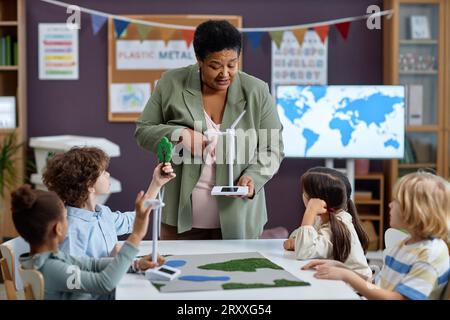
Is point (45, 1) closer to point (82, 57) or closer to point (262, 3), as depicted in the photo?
point (82, 57)

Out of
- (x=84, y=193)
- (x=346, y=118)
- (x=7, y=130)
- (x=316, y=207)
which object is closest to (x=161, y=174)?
(x=84, y=193)

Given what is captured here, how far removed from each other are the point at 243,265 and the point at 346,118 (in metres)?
2.87

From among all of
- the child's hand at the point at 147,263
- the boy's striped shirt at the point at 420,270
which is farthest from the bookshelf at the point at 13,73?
the boy's striped shirt at the point at 420,270

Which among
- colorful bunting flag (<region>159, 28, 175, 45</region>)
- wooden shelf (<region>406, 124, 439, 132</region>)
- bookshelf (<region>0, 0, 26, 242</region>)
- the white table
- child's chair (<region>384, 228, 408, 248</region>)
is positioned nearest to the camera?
the white table

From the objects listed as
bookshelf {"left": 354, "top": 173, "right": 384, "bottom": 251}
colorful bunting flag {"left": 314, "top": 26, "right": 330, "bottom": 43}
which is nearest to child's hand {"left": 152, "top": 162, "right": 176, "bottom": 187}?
bookshelf {"left": 354, "top": 173, "right": 384, "bottom": 251}

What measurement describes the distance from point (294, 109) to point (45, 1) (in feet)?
6.40

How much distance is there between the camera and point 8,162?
15.2 ft

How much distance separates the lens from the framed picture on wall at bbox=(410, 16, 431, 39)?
4832 mm

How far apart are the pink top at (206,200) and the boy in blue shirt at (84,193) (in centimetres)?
33

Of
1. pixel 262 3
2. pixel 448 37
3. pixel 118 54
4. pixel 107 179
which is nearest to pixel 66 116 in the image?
pixel 118 54

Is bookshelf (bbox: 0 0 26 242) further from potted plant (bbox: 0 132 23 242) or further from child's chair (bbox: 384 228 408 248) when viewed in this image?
child's chair (bbox: 384 228 408 248)

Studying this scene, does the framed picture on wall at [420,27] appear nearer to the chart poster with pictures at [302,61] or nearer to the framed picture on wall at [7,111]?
the chart poster with pictures at [302,61]

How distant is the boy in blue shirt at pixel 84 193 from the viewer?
1.93 metres

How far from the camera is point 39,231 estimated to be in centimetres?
169
